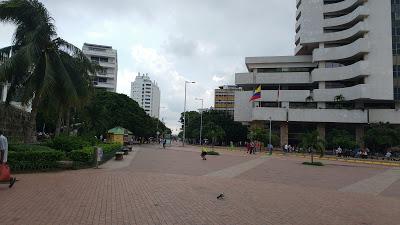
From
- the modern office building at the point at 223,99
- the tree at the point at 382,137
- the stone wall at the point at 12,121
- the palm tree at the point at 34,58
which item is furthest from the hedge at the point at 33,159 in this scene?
the modern office building at the point at 223,99

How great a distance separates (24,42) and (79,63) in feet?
10.8

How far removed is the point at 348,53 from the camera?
220 ft

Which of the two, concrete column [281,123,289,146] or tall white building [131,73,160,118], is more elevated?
tall white building [131,73,160,118]

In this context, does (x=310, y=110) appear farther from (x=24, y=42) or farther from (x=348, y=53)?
(x=24, y=42)

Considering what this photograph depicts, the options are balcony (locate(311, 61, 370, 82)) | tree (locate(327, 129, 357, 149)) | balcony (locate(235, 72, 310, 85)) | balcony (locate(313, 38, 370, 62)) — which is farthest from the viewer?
balcony (locate(235, 72, 310, 85))

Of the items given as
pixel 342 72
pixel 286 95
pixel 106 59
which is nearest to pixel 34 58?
pixel 342 72

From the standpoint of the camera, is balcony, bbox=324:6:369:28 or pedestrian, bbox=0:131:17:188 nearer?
pedestrian, bbox=0:131:17:188

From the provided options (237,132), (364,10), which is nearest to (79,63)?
(364,10)

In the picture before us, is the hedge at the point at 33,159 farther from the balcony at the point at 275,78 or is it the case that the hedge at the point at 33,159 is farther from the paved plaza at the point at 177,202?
the balcony at the point at 275,78

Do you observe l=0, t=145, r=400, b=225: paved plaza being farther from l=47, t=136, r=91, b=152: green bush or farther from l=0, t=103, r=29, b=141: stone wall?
l=0, t=103, r=29, b=141: stone wall

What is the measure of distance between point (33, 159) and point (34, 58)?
5.80 meters

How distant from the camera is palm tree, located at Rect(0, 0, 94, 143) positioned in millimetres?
19578

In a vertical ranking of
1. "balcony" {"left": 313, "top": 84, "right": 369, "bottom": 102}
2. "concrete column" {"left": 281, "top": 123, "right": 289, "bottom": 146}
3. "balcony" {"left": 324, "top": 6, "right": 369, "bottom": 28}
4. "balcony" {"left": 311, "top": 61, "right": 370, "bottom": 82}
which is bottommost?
"concrete column" {"left": 281, "top": 123, "right": 289, "bottom": 146}

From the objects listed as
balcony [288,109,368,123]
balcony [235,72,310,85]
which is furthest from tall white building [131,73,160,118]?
balcony [288,109,368,123]
